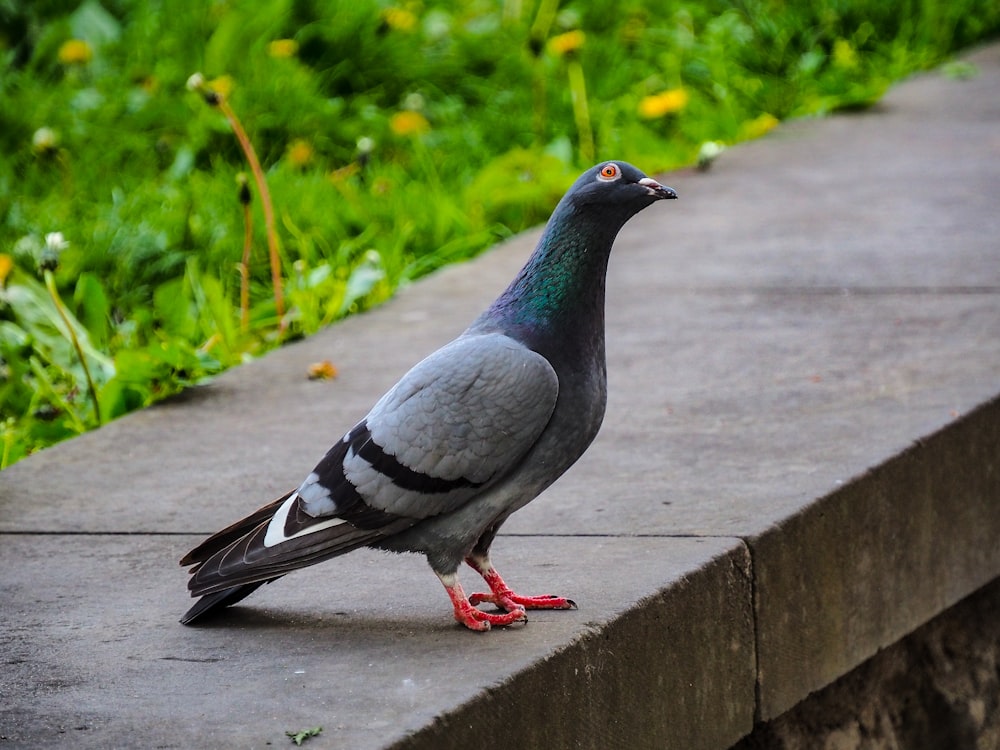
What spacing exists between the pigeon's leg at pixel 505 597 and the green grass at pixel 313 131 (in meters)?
1.71

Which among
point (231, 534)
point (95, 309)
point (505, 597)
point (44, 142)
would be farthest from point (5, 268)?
point (505, 597)

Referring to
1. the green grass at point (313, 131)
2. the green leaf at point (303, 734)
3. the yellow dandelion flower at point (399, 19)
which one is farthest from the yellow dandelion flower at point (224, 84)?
the green leaf at point (303, 734)

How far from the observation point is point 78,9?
26.5 ft

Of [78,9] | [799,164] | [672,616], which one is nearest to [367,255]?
[799,164]

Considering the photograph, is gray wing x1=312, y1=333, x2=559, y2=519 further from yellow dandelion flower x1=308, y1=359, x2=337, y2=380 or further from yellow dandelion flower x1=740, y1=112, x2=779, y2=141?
yellow dandelion flower x1=740, y1=112, x2=779, y2=141

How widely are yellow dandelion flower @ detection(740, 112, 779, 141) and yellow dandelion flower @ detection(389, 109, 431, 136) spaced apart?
4.94ft

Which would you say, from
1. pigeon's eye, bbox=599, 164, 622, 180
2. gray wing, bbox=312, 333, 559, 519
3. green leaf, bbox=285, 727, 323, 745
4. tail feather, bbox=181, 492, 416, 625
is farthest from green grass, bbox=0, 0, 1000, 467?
green leaf, bbox=285, 727, 323, 745

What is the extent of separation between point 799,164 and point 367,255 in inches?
90.1

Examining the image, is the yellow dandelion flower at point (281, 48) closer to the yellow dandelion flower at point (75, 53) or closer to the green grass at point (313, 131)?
the green grass at point (313, 131)

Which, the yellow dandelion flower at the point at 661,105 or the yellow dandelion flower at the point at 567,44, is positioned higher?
the yellow dandelion flower at the point at 567,44

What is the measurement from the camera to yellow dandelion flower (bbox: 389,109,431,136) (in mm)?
6883

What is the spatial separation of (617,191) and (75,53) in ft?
18.3

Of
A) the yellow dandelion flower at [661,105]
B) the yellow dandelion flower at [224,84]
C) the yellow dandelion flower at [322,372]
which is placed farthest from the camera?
the yellow dandelion flower at [661,105]

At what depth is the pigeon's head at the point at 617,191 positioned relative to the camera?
249 centimetres
